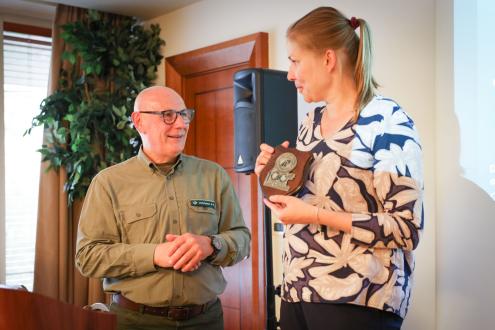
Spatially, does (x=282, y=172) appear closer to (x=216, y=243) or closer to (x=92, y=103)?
(x=216, y=243)

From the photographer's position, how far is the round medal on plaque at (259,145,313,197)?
137 centimetres

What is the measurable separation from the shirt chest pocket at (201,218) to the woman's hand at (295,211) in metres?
0.76

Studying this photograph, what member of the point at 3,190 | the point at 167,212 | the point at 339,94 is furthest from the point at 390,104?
the point at 3,190

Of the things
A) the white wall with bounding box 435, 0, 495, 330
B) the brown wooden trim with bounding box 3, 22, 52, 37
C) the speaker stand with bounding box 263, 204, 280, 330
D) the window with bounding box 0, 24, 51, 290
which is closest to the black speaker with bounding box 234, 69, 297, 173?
the speaker stand with bounding box 263, 204, 280, 330

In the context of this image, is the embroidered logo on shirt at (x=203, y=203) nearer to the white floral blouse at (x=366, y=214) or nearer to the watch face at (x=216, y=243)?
the watch face at (x=216, y=243)

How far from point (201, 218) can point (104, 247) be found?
36 cm

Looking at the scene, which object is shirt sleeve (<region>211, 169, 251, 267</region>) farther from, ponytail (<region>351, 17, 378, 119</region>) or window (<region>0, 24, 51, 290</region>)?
window (<region>0, 24, 51, 290</region>)

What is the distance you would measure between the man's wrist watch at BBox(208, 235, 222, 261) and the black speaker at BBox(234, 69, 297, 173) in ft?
2.57

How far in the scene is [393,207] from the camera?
1286 mm

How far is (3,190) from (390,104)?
3.43 m

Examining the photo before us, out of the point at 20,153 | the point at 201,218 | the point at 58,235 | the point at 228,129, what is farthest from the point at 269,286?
the point at 20,153

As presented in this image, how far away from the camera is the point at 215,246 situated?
198 centimetres

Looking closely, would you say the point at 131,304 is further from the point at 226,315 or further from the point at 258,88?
the point at 226,315

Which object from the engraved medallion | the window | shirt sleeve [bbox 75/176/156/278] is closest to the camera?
the engraved medallion
